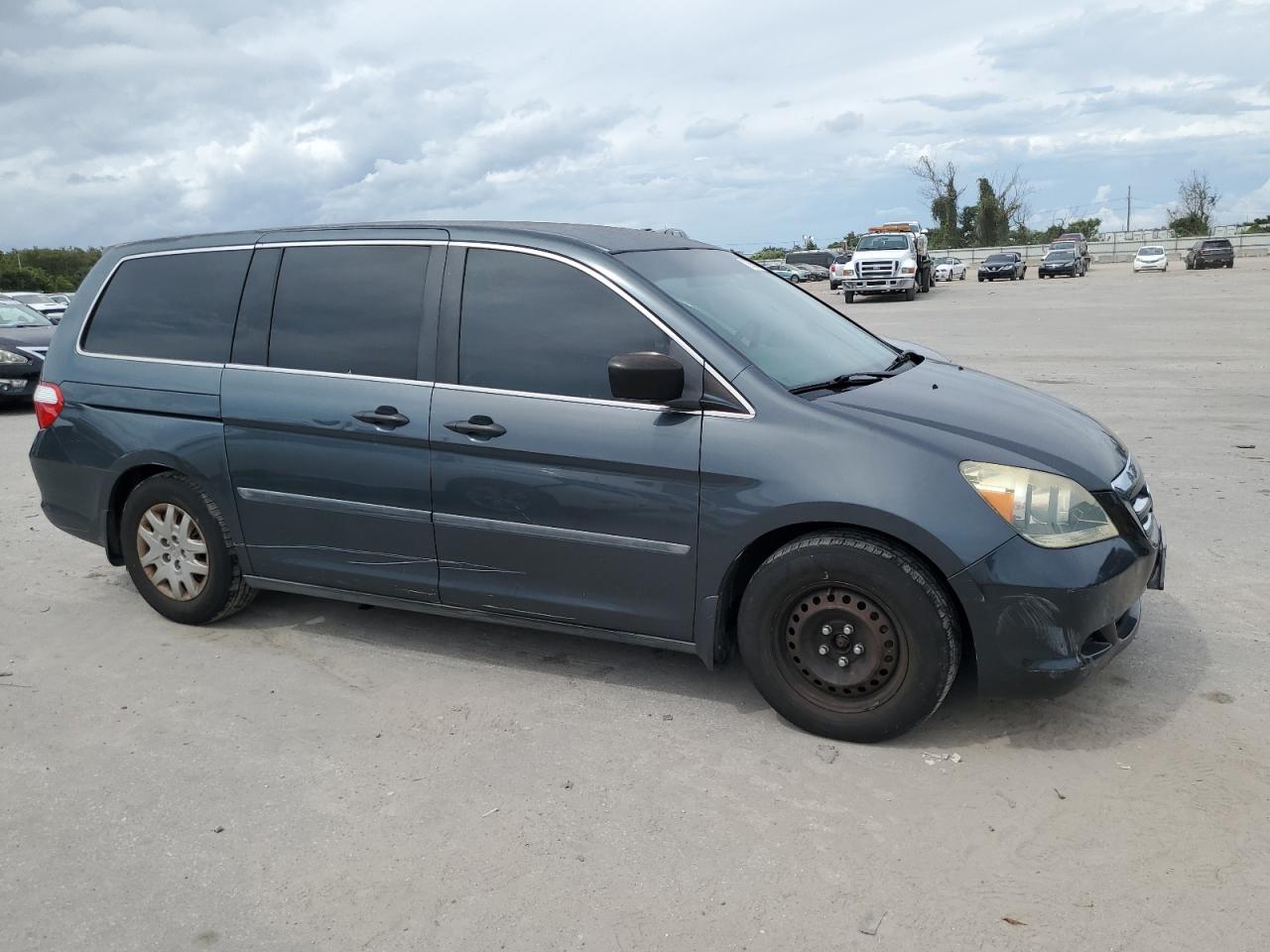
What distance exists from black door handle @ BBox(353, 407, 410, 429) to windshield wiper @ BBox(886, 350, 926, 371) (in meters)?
2.12

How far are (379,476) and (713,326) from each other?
59.7 inches

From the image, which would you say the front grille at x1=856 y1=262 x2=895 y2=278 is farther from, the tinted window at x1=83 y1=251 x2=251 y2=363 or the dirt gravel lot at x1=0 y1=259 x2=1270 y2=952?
the tinted window at x1=83 y1=251 x2=251 y2=363

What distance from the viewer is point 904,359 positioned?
5.18 meters

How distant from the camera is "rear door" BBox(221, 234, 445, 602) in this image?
15.0 ft

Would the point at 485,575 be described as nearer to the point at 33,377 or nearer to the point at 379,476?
the point at 379,476

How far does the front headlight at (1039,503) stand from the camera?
3689 millimetres

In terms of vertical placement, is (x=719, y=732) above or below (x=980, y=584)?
below

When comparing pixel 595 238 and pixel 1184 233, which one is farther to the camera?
pixel 1184 233

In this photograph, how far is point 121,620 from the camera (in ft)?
18.1

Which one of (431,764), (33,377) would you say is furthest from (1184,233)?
(431,764)

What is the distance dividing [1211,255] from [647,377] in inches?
2167

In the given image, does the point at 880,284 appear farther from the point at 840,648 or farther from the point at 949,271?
the point at 840,648

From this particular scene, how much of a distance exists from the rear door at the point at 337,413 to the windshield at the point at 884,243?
1318 inches

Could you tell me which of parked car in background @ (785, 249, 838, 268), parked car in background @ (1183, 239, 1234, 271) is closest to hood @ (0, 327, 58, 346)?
parked car in background @ (1183, 239, 1234, 271)
